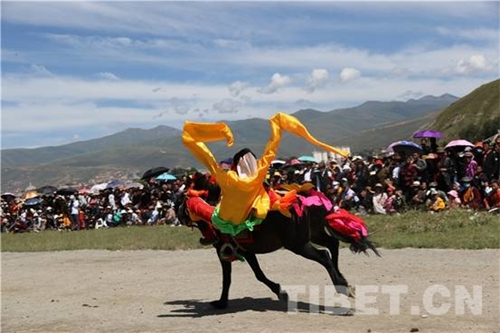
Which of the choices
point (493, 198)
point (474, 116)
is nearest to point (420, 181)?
point (493, 198)

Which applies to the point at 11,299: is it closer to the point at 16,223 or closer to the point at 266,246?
the point at 266,246

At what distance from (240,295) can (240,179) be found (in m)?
2.27

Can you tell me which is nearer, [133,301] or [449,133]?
[133,301]

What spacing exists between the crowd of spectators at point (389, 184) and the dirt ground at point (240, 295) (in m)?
2.15

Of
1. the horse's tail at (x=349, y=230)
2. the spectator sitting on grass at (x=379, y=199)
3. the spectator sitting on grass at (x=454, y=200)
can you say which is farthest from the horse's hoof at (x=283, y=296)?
the spectator sitting on grass at (x=379, y=199)

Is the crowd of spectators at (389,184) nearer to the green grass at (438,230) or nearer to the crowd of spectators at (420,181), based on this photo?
the crowd of spectators at (420,181)

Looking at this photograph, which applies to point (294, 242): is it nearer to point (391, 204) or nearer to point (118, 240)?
point (391, 204)

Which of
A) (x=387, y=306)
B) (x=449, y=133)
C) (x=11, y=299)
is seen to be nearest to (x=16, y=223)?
(x=11, y=299)

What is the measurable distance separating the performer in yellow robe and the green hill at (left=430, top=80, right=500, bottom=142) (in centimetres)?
5391

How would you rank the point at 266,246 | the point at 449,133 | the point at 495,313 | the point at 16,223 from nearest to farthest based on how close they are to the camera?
the point at 495,313, the point at 266,246, the point at 16,223, the point at 449,133

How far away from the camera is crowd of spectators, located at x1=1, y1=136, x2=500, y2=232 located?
648 inches

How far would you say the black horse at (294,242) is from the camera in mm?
8250

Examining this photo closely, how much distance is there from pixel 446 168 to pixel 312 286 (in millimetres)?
8950

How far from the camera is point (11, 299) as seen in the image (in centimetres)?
1050
